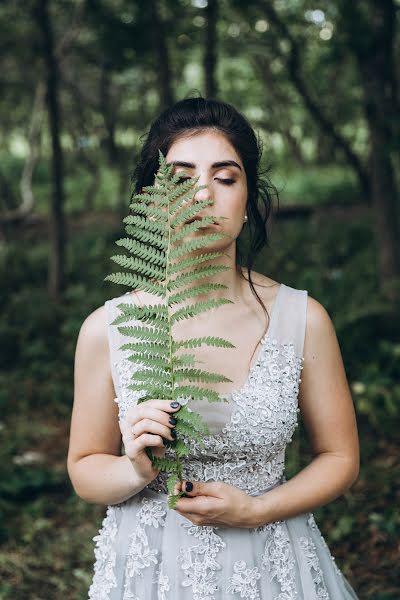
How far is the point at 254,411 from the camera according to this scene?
5.88ft

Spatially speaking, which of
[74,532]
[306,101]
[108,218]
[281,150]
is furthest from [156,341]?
[281,150]

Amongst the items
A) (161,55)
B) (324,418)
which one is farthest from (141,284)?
(161,55)

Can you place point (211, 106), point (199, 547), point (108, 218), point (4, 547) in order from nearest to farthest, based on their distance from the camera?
point (199, 547) < point (211, 106) < point (4, 547) < point (108, 218)

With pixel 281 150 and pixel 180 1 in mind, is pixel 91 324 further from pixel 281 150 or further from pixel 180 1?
pixel 281 150

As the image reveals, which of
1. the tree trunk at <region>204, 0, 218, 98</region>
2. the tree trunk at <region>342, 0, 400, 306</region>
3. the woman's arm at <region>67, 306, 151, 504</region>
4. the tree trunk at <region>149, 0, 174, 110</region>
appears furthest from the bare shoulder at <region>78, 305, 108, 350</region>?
the tree trunk at <region>149, 0, 174, 110</region>

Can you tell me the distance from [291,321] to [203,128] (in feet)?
1.93

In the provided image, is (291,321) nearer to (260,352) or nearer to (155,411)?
(260,352)

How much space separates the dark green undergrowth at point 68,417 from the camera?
3721 millimetres

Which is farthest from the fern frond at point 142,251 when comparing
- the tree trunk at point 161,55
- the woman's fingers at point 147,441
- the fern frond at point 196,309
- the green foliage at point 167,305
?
the tree trunk at point 161,55

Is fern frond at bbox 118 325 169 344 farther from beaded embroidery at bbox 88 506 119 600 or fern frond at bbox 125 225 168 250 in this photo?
beaded embroidery at bbox 88 506 119 600

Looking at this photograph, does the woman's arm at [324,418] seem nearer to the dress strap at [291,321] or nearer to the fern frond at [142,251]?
the dress strap at [291,321]

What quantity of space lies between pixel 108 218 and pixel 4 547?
894 centimetres

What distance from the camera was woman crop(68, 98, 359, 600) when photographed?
1814mm

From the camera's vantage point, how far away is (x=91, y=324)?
194 centimetres
